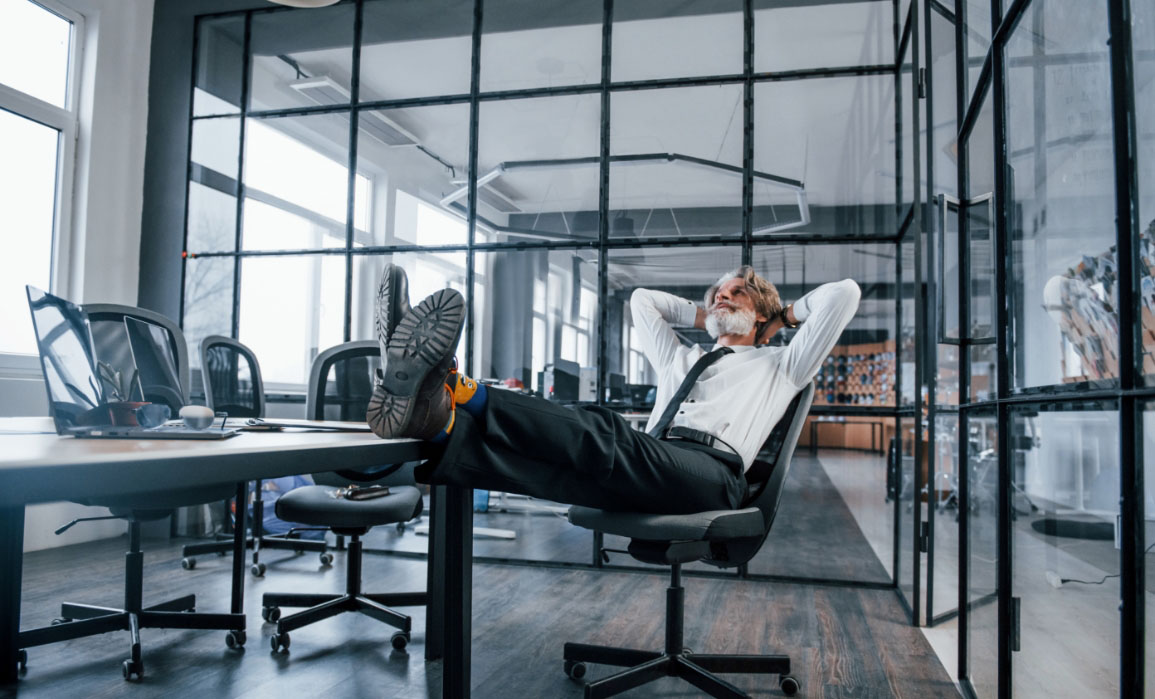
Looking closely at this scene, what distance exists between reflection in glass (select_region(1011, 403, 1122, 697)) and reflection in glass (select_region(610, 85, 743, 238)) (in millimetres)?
2088

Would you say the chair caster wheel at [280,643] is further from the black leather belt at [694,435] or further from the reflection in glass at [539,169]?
the reflection in glass at [539,169]

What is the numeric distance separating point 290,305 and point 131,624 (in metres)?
2.21

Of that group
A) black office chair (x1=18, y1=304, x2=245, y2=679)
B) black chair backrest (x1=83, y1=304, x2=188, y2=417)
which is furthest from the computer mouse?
black office chair (x1=18, y1=304, x2=245, y2=679)

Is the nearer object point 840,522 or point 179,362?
point 179,362

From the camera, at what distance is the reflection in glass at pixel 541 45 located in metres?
3.87

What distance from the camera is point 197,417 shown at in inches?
53.2

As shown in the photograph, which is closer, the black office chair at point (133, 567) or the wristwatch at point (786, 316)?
the black office chair at point (133, 567)

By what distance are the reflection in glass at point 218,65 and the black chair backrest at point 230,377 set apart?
1.51 metres

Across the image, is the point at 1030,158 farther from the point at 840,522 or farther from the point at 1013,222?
the point at 840,522

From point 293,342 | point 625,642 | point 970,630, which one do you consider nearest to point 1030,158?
point 970,630

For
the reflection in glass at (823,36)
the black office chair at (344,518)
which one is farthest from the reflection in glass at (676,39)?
the black office chair at (344,518)

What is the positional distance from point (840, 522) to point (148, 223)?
4722mm

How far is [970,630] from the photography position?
2.19 metres

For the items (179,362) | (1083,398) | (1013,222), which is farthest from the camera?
(179,362)
